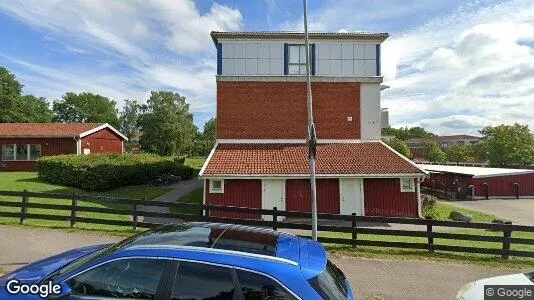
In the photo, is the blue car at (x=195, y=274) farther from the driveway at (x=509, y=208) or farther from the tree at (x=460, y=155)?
the tree at (x=460, y=155)

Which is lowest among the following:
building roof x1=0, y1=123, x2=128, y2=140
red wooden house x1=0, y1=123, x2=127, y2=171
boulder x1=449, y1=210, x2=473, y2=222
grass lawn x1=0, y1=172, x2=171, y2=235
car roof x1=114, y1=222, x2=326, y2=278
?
boulder x1=449, y1=210, x2=473, y2=222

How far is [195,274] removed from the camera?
329 cm

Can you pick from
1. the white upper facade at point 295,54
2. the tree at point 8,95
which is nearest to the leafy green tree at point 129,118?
the tree at point 8,95

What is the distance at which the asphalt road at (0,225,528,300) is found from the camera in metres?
6.63

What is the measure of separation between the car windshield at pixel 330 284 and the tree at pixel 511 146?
196 feet

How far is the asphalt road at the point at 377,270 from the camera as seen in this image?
6.63 metres

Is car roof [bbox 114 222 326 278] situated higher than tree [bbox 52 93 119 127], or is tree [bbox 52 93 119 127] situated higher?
tree [bbox 52 93 119 127]

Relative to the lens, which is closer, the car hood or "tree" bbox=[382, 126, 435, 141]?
the car hood

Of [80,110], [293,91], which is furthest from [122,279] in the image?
[80,110]

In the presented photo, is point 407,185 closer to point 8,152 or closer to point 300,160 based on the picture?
point 300,160

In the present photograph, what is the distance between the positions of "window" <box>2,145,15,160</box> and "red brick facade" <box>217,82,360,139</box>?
68.1ft

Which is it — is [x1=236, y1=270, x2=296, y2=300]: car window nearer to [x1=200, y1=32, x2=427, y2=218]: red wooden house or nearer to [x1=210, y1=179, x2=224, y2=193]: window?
[x1=210, y1=179, x2=224, y2=193]: window

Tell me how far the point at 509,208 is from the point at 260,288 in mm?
26047

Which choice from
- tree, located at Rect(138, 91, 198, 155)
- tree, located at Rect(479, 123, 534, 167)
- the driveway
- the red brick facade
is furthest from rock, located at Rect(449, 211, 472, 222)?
tree, located at Rect(138, 91, 198, 155)
